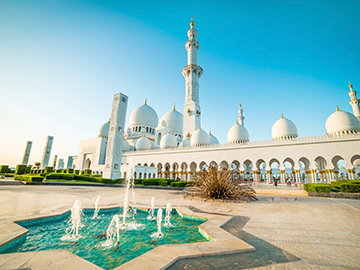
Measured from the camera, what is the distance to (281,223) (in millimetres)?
4109

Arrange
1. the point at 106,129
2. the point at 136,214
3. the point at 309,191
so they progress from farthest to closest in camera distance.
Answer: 1. the point at 106,129
2. the point at 309,191
3. the point at 136,214

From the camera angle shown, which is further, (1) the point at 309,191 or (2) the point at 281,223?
(1) the point at 309,191

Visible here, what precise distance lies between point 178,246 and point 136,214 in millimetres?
3332

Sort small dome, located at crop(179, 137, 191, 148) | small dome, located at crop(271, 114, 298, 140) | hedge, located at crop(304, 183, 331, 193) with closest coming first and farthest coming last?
hedge, located at crop(304, 183, 331, 193), small dome, located at crop(271, 114, 298, 140), small dome, located at crop(179, 137, 191, 148)

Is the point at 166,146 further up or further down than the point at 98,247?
further up

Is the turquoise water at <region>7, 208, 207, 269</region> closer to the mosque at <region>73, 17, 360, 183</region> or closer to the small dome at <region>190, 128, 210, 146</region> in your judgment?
the mosque at <region>73, 17, 360, 183</region>

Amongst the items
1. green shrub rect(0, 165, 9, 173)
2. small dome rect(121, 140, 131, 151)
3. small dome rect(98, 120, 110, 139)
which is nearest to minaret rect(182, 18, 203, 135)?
small dome rect(121, 140, 131, 151)

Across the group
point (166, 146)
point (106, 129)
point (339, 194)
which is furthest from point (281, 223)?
point (106, 129)

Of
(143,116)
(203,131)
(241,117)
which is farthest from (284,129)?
(143,116)

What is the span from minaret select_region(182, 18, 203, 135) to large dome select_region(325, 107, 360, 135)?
16975 mm

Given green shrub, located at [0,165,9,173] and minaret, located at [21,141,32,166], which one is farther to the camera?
minaret, located at [21,141,32,166]

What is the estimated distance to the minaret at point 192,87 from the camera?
2925 cm

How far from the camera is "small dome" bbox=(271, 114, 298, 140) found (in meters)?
22.4

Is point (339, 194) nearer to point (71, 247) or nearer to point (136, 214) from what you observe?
point (136, 214)
